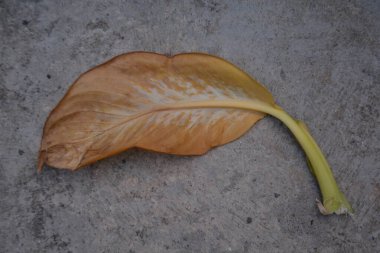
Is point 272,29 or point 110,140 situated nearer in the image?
point 110,140

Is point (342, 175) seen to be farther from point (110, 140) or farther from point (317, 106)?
point (110, 140)

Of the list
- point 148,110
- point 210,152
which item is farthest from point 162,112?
point 210,152

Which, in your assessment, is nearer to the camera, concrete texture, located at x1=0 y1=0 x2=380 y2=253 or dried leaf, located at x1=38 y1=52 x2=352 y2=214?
dried leaf, located at x1=38 y1=52 x2=352 y2=214

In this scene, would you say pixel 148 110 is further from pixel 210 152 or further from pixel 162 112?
pixel 210 152

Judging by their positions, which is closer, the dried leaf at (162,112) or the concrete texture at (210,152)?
the dried leaf at (162,112)

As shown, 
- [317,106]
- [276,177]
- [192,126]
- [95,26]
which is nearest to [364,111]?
[317,106]
